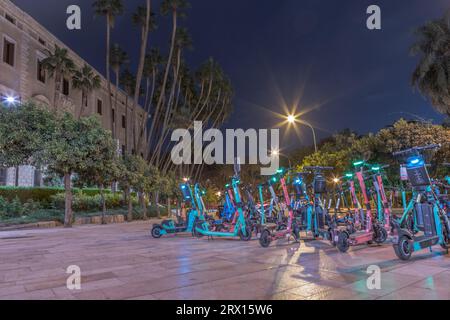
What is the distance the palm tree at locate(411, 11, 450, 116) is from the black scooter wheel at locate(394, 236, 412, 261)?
17694 millimetres

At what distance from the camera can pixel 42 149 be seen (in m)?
15.0

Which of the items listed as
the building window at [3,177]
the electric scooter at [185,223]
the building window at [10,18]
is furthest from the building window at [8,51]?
the electric scooter at [185,223]

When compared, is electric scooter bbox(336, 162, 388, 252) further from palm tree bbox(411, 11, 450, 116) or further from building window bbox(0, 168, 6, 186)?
building window bbox(0, 168, 6, 186)

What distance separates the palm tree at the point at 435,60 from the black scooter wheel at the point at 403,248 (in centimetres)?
1769

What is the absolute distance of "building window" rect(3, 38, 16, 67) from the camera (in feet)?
84.3

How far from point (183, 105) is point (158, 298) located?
141ft

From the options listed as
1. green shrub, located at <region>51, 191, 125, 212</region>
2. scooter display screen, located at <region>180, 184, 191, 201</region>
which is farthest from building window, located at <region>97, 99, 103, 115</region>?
scooter display screen, located at <region>180, 184, 191, 201</region>

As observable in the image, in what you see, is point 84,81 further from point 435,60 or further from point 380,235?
point 380,235

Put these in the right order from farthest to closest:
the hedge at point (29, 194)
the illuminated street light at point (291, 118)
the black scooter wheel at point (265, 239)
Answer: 1. the hedge at point (29, 194)
2. the illuminated street light at point (291, 118)
3. the black scooter wheel at point (265, 239)

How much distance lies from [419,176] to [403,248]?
135 cm

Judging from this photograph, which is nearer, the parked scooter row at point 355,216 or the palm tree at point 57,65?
the parked scooter row at point 355,216

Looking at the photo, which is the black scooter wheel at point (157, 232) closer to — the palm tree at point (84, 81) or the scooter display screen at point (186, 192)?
the scooter display screen at point (186, 192)

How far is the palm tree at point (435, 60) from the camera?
20500mm
